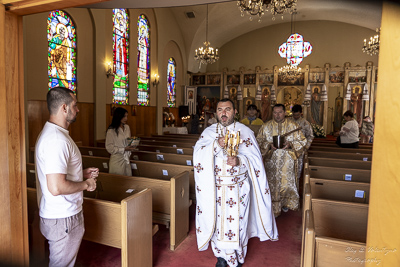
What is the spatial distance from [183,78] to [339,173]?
1444 centimetres

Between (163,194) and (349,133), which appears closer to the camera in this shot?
(163,194)

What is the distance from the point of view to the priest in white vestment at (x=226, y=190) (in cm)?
310

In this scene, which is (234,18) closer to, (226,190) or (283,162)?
(283,162)

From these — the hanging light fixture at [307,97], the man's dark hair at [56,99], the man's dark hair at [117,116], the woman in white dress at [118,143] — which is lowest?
the woman in white dress at [118,143]

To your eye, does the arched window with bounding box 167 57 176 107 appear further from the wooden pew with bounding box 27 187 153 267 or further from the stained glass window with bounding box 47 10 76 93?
the wooden pew with bounding box 27 187 153 267

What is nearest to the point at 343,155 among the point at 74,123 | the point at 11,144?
the point at 11,144

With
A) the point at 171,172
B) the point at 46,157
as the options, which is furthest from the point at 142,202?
the point at 171,172

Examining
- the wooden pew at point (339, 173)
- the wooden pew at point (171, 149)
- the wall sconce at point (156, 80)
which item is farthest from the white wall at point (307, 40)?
the wooden pew at point (339, 173)

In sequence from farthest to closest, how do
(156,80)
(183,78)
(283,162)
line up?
(183,78), (156,80), (283,162)

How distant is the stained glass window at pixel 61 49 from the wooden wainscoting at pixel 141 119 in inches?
116

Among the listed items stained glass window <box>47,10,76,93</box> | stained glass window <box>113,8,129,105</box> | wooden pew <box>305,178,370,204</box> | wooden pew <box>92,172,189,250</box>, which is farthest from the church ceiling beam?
stained glass window <box>113,8,129,105</box>

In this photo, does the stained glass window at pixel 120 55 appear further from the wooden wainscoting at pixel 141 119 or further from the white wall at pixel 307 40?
Answer: the white wall at pixel 307 40

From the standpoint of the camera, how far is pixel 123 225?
260 cm

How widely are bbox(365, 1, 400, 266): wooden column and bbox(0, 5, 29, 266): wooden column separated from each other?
2240mm
